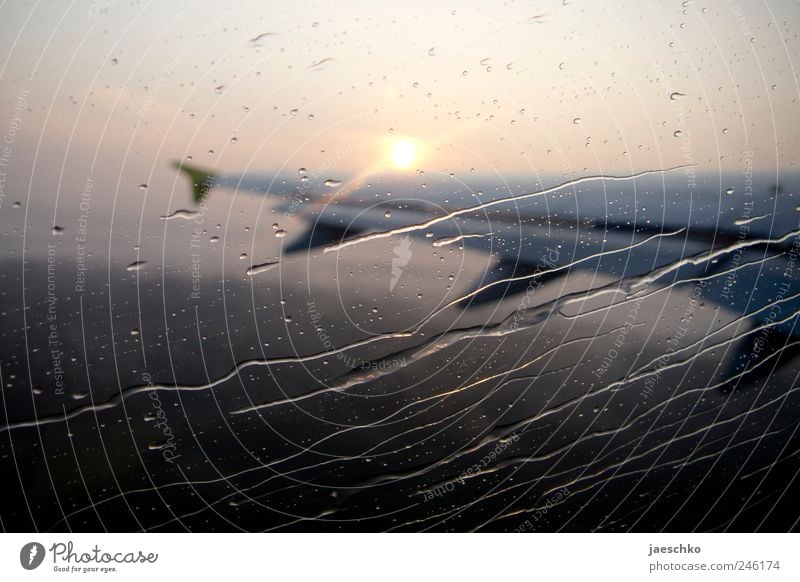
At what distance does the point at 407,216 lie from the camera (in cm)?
66

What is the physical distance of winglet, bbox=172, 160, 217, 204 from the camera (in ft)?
2.01

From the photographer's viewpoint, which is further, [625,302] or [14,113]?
[625,302]

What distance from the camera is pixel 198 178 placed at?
2.02ft

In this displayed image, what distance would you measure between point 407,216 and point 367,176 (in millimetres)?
65

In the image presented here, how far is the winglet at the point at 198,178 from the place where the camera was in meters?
0.61

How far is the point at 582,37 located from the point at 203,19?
1.37 feet

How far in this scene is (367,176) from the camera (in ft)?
2.12
